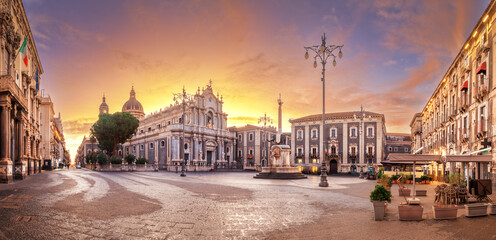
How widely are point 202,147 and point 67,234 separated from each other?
71442mm

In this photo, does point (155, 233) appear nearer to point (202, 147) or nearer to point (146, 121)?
point (202, 147)

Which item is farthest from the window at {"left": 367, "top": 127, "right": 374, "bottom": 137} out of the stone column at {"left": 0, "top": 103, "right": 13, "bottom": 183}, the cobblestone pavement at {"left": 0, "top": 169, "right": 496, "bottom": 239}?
the stone column at {"left": 0, "top": 103, "right": 13, "bottom": 183}

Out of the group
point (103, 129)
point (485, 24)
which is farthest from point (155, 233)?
point (103, 129)

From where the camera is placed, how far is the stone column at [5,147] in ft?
64.0

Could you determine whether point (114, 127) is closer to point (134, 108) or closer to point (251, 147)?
point (251, 147)

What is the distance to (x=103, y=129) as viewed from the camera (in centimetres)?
6450

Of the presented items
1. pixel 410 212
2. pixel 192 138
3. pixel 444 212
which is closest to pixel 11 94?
pixel 410 212

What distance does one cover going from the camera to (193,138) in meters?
76.4

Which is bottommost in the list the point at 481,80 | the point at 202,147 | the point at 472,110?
the point at 202,147

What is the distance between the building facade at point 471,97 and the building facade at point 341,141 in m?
27.1

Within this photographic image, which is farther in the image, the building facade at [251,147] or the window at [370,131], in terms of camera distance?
the building facade at [251,147]

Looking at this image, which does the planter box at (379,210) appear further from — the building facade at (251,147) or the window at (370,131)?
the building facade at (251,147)

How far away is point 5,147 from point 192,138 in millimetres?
56663

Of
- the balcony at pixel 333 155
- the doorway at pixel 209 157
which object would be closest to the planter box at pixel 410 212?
the balcony at pixel 333 155
